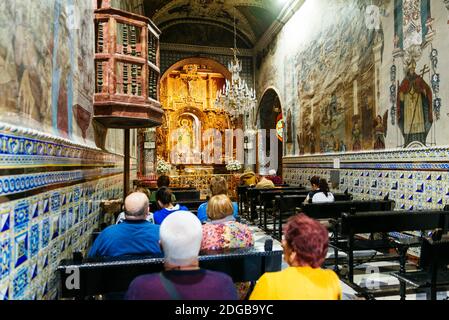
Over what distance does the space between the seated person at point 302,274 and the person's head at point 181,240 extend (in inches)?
15.4

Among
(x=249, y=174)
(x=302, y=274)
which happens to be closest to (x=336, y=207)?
(x=302, y=274)

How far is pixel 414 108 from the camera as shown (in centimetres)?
641

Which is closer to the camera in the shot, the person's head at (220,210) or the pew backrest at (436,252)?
the pew backrest at (436,252)

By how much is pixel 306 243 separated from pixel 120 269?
1401 millimetres

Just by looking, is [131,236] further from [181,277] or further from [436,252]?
[436,252]

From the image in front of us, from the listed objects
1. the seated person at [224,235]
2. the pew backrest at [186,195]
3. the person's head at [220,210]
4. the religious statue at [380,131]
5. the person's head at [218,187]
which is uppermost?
the religious statue at [380,131]

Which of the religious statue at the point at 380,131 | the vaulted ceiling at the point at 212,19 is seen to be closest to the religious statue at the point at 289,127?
the vaulted ceiling at the point at 212,19

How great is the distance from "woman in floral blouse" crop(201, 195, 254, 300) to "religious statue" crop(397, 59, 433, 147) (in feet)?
15.4

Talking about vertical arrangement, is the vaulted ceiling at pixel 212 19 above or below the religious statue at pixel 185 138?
above

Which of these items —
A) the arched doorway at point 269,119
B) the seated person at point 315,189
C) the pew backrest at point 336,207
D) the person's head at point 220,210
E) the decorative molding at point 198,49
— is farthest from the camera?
the arched doorway at point 269,119

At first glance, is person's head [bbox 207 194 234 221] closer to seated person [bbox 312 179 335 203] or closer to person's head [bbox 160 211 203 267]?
person's head [bbox 160 211 203 267]

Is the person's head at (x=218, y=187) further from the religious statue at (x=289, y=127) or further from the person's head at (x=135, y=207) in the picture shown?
the religious statue at (x=289, y=127)

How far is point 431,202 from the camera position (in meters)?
5.75

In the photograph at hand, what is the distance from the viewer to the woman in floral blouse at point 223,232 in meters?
2.93
